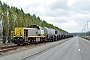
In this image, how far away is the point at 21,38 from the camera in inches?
1462

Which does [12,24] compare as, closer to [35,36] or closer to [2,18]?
[2,18]

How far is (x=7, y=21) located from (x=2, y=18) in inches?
64.9

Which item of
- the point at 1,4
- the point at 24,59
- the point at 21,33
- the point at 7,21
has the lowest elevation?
the point at 24,59

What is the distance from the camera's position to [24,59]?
17.4m

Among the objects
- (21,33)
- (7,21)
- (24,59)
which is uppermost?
(7,21)

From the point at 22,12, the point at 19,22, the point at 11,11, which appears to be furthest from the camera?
the point at 22,12

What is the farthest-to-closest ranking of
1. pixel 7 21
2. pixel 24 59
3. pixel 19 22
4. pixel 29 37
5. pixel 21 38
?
1. pixel 19 22
2. pixel 7 21
3. pixel 29 37
4. pixel 21 38
5. pixel 24 59

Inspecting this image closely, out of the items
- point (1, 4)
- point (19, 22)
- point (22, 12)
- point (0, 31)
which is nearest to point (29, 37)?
point (0, 31)

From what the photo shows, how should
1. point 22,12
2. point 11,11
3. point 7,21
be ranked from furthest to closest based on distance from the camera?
point 22,12, point 11,11, point 7,21

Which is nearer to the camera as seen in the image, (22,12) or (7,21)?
(7,21)

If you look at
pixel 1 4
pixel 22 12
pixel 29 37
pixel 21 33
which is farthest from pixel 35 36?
pixel 22 12

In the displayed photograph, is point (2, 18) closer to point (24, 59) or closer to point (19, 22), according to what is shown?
point (19, 22)

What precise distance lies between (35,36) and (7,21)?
23.8 ft

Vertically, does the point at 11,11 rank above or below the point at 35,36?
above
